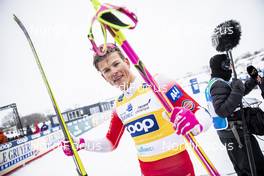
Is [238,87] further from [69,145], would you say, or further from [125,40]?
[69,145]

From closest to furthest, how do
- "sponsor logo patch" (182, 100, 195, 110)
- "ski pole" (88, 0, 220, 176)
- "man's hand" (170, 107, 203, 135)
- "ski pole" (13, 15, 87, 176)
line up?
"ski pole" (88, 0, 220, 176)
"man's hand" (170, 107, 203, 135)
"sponsor logo patch" (182, 100, 195, 110)
"ski pole" (13, 15, 87, 176)

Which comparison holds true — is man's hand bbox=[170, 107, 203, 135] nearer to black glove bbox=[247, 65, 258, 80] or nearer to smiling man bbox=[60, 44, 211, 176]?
smiling man bbox=[60, 44, 211, 176]

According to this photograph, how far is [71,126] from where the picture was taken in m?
13.1

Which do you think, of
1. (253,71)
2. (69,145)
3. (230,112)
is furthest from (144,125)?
(253,71)

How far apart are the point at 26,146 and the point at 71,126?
431 cm

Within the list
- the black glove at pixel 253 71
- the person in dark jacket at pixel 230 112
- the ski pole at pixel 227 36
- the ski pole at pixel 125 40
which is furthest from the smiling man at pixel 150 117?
the black glove at pixel 253 71

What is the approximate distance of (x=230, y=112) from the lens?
1866 millimetres

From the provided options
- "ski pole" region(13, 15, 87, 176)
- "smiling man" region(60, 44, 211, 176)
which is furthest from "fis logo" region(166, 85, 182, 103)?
"ski pole" region(13, 15, 87, 176)

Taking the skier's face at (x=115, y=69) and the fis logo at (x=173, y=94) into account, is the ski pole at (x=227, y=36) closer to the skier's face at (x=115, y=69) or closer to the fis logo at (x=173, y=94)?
the fis logo at (x=173, y=94)

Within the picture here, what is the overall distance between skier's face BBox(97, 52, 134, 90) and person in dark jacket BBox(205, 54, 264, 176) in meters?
1.00

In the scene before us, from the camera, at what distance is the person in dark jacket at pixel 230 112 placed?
1890 millimetres

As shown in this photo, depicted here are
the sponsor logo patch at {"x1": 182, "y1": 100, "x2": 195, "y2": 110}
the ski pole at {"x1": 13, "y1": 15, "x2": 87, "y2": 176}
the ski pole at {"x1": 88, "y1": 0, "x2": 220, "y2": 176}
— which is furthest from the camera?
the ski pole at {"x1": 13, "y1": 15, "x2": 87, "y2": 176}

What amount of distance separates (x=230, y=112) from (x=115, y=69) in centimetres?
119

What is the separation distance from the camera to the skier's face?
5.22 feet
